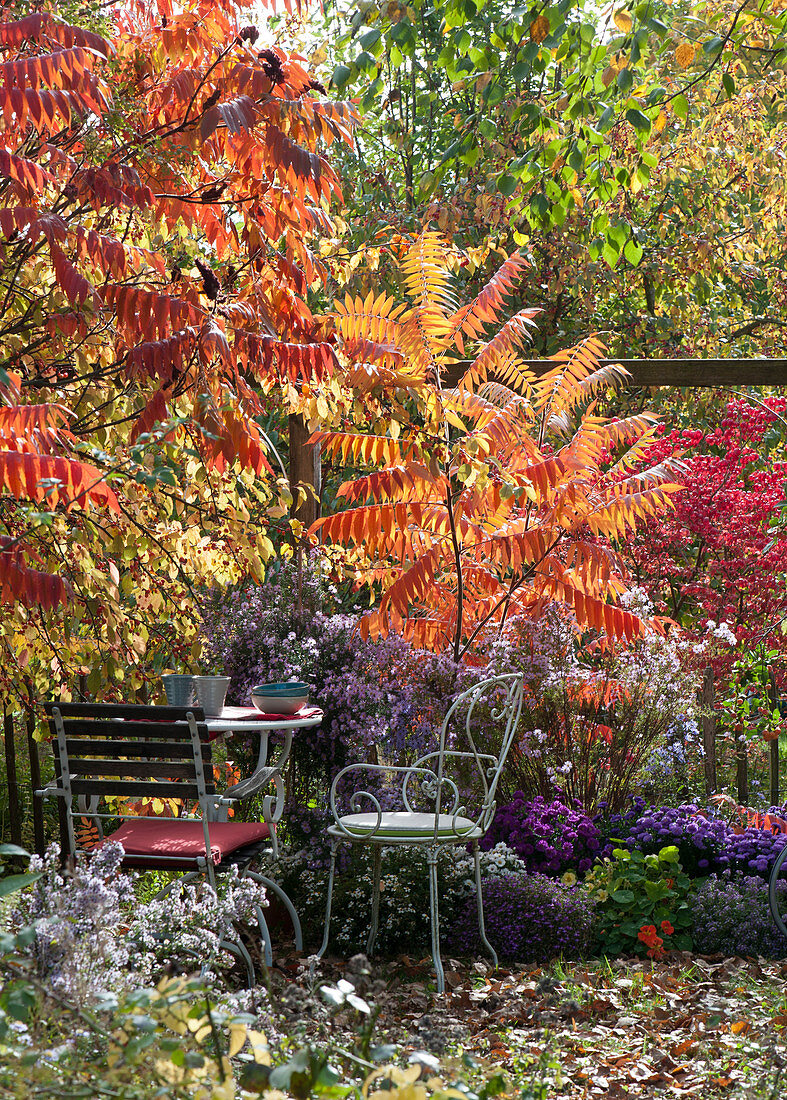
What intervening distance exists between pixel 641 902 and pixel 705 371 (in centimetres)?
321

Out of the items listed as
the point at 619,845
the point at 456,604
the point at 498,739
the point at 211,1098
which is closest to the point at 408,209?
the point at 456,604

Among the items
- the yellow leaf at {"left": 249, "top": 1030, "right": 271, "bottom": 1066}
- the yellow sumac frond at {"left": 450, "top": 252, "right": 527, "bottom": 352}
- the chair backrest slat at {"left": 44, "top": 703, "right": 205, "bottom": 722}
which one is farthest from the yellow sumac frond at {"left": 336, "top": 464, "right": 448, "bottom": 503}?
the yellow leaf at {"left": 249, "top": 1030, "right": 271, "bottom": 1066}

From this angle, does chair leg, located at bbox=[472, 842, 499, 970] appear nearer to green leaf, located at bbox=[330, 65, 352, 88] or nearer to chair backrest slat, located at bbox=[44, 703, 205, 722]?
chair backrest slat, located at bbox=[44, 703, 205, 722]

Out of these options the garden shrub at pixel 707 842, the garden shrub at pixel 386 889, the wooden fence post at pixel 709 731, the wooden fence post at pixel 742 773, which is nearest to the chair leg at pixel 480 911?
the garden shrub at pixel 386 889

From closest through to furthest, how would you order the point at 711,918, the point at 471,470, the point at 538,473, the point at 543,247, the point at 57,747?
1. the point at 57,747
2. the point at 711,918
3. the point at 471,470
4. the point at 538,473
5. the point at 543,247

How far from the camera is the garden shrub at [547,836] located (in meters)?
5.19

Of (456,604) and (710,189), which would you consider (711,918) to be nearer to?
(456,604)

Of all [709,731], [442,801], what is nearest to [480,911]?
[442,801]

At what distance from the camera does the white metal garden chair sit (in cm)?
426

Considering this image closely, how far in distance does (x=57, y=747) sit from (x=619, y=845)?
8.85 ft

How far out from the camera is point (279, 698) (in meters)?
4.60

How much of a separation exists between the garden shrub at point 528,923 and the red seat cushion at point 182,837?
0.97 m

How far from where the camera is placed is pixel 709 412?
9.45m

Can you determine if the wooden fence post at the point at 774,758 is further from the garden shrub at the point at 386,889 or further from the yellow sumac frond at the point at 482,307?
the yellow sumac frond at the point at 482,307
